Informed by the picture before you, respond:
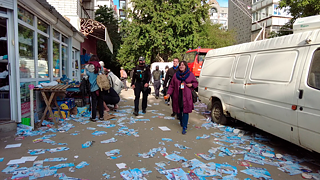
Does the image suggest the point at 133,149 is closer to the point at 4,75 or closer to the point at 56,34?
the point at 4,75

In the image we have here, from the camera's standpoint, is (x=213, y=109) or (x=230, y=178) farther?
(x=213, y=109)

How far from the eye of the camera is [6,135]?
16.5 feet

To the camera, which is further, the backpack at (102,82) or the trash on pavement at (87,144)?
the backpack at (102,82)

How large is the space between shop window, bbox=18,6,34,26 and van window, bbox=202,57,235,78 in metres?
5.52

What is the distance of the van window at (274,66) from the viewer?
13.8ft

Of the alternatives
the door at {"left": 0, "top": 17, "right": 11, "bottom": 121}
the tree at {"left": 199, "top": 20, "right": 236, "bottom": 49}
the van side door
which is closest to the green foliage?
the tree at {"left": 199, "top": 20, "right": 236, "bottom": 49}

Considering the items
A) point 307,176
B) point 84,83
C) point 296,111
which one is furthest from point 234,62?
point 84,83

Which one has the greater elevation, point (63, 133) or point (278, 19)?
point (278, 19)

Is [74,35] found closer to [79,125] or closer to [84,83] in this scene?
[84,83]

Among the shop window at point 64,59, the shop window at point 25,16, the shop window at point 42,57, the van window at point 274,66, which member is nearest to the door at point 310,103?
the van window at point 274,66

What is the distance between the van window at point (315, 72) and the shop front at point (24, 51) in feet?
19.8

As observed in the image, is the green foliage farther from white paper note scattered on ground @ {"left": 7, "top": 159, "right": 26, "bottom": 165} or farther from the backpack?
white paper note scattered on ground @ {"left": 7, "top": 159, "right": 26, "bottom": 165}

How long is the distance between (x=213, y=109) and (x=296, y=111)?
10.4ft

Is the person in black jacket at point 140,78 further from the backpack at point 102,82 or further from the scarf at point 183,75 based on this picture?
the scarf at point 183,75
